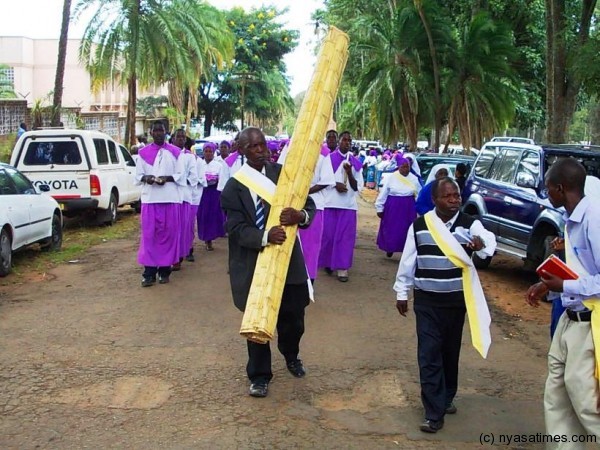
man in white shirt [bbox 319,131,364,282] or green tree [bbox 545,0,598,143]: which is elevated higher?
green tree [bbox 545,0,598,143]

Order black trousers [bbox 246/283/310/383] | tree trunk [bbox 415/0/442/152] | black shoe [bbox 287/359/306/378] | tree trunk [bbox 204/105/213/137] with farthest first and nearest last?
tree trunk [bbox 204/105/213/137] < tree trunk [bbox 415/0/442/152] < black shoe [bbox 287/359/306/378] < black trousers [bbox 246/283/310/383]

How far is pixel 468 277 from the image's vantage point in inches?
169

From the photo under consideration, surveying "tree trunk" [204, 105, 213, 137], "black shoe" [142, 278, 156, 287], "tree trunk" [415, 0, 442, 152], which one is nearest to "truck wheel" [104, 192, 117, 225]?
"black shoe" [142, 278, 156, 287]

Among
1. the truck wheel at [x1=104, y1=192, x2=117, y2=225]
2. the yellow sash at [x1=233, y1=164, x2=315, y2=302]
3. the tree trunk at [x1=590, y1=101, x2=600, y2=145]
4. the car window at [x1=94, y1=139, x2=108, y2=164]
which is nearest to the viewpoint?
the yellow sash at [x1=233, y1=164, x2=315, y2=302]

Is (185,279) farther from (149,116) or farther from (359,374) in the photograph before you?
(149,116)

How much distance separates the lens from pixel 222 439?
4.15 metres

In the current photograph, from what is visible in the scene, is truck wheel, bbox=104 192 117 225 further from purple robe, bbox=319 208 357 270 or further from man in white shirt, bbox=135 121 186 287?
purple robe, bbox=319 208 357 270

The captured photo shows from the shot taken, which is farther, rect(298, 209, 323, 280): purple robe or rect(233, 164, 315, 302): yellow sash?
rect(298, 209, 323, 280): purple robe

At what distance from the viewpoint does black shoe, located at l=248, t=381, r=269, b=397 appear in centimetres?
482

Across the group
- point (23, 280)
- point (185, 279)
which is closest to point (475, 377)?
point (185, 279)

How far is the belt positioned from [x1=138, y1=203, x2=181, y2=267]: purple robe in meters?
5.77

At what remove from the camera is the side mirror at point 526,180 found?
8.85 meters

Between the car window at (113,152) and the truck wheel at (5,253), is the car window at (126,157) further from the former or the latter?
the truck wheel at (5,253)

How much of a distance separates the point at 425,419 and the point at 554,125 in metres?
10.3
